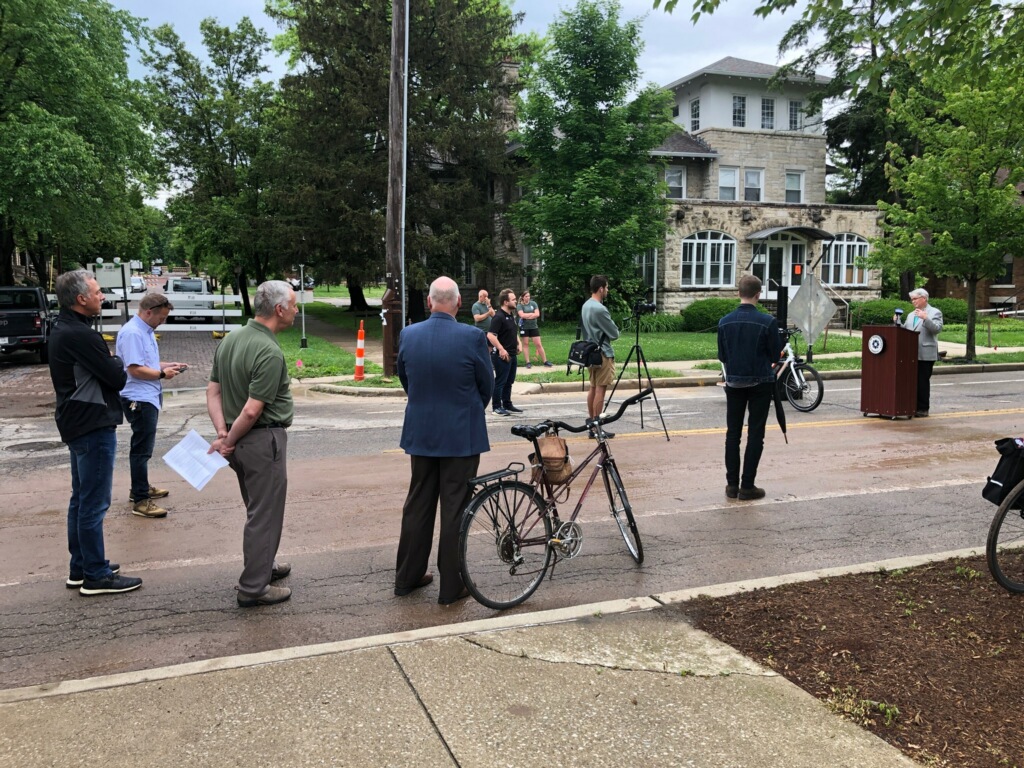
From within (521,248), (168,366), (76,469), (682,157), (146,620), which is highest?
(682,157)

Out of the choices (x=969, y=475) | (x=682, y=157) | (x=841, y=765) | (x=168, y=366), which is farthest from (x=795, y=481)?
(x=682, y=157)

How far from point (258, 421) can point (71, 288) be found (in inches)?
58.1

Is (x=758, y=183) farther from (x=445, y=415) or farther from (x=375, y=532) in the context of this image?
(x=445, y=415)

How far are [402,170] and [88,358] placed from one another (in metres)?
13.4

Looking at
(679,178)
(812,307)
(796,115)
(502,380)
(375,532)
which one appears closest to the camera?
(375,532)

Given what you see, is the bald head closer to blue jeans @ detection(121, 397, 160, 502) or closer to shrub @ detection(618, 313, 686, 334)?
blue jeans @ detection(121, 397, 160, 502)

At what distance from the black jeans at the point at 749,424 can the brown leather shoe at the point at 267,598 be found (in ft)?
14.1

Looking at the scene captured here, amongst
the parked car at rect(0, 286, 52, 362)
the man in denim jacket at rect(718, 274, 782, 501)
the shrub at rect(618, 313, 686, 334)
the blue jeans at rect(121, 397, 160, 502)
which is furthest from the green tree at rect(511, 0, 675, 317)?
the blue jeans at rect(121, 397, 160, 502)

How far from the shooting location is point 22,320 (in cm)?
2119

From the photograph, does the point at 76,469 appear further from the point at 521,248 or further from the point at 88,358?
the point at 521,248

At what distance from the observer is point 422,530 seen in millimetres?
5016

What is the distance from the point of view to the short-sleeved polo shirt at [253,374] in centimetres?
474

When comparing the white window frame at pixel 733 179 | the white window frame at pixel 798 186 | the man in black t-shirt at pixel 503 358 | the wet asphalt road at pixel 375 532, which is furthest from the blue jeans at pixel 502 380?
the white window frame at pixel 798 186

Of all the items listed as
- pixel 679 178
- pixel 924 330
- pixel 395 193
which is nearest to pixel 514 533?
pixel 924 330
